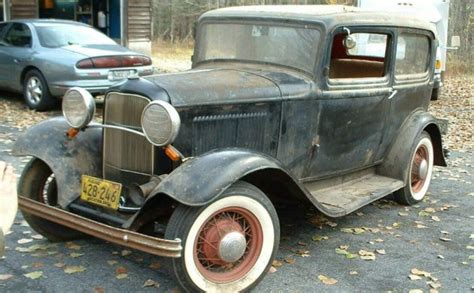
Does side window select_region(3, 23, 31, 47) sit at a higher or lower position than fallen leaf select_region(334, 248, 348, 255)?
higher

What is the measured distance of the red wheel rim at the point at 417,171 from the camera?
6027 mm

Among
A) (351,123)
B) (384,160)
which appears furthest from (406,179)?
(351,123)

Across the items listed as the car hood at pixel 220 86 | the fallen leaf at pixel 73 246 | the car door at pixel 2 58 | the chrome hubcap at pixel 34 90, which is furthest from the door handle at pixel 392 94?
the car door at pixel 2 58

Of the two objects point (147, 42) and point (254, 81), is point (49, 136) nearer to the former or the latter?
point (254, 81)

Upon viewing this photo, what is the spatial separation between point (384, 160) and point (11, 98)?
8.48 metres

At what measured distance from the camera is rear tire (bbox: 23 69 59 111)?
10383mm

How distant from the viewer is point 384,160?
581 centimetres

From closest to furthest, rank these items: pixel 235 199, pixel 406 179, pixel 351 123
Answer: 1. pixel 235 199
2. pixel 351 123
3. pixel 406 179

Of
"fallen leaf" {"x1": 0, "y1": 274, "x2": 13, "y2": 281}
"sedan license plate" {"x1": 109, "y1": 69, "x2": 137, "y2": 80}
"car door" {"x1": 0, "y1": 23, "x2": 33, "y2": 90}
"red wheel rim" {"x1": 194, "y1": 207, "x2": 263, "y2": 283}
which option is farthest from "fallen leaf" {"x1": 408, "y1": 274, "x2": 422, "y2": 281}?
"car door" {"x1": 0, "y1": 23, "x2": 33, "y2": 90}

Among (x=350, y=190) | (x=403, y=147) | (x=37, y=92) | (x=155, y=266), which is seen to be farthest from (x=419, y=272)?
(x=37, y=92)

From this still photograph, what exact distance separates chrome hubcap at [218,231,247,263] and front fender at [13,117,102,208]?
119 cm

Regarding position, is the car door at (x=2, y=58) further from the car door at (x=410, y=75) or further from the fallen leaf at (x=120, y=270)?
the fallen leaf at (x=120, y=270)

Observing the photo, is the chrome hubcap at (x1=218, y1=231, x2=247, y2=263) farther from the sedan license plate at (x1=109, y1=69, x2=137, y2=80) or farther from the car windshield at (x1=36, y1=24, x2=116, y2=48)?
the car windshield at (x1=36, y1=24, x2=116, y2=48)

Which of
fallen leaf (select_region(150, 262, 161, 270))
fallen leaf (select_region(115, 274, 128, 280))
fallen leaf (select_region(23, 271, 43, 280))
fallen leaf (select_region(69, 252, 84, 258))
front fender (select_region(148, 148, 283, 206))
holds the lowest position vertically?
fallen leaf (select_region(69, 252, 84, 258))
